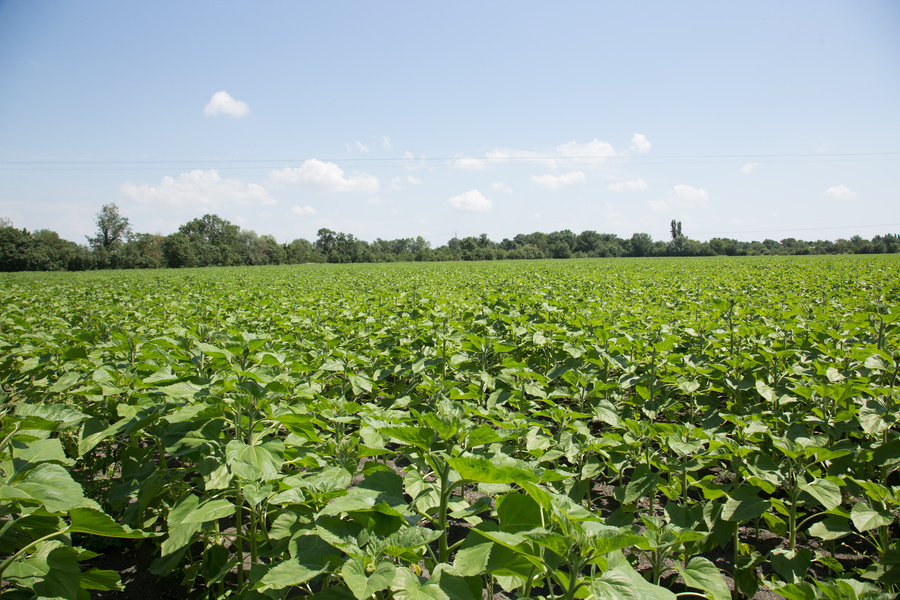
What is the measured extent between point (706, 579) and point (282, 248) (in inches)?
3970

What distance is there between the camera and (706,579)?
67.0 inches

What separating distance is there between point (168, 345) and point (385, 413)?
1.98 m

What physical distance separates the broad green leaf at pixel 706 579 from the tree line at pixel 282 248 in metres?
85.0

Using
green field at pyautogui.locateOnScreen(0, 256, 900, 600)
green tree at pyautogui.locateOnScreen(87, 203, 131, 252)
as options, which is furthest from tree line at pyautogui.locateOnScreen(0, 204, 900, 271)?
green field at pyautogui.locateOnScreen(0, 256, 900, 600)

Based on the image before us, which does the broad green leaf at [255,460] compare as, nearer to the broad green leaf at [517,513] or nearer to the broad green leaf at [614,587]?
the broad green leaf at [517,513]

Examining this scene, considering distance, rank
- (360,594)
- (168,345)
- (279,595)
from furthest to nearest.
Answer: (168,345) < (279,595) < (360,594)

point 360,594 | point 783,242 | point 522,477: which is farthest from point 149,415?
point 783,242

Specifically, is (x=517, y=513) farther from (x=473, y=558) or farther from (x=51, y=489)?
(x=51, y=489)

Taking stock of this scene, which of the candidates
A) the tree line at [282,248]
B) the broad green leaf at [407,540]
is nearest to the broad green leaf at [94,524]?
the broad green leaf at [407,540]

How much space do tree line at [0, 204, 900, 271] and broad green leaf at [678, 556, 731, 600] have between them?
85027 mm

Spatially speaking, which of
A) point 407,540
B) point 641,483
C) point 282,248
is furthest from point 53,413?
point 282,248

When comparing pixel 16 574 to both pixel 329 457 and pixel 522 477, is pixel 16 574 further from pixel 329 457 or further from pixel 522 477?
pixel 522 477

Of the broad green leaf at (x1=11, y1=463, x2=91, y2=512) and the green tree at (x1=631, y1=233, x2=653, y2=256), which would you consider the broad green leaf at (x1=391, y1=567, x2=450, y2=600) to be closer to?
the broad green leaf at (x1=11, y1=463, x2=91, y2=512)

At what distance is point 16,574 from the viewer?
140cm
